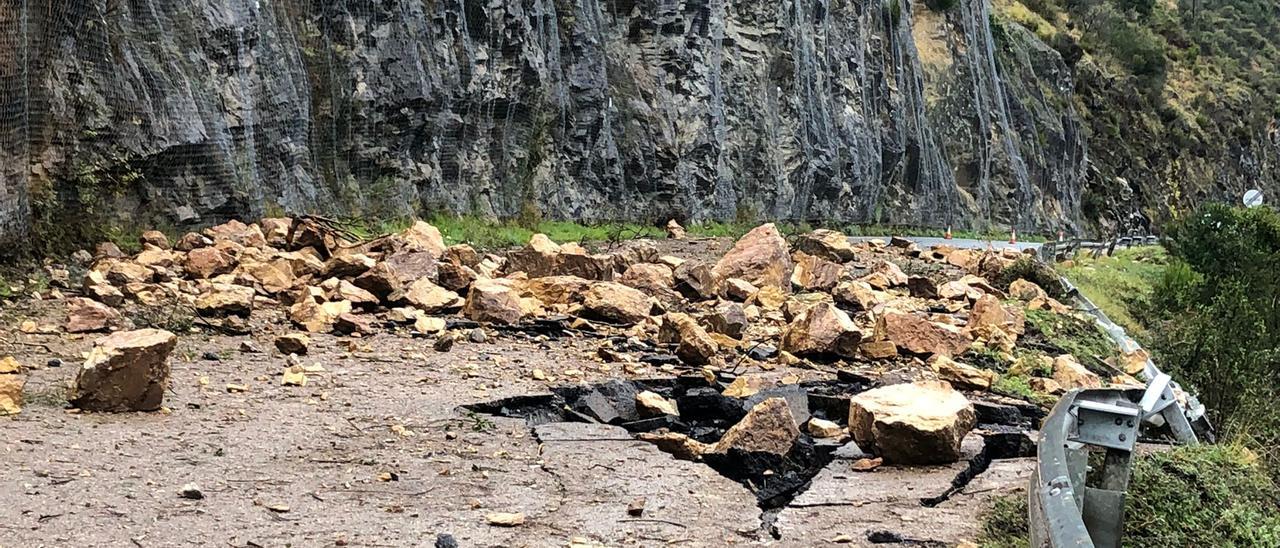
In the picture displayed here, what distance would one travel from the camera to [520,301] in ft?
34.6

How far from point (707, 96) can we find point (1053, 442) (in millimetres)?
24545

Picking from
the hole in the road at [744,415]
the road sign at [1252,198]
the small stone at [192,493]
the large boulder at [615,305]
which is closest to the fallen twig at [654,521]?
the hole in the road at [744,415]

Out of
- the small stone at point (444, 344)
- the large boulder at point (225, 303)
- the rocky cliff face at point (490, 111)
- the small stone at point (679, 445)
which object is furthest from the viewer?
the rocky cliff face at point (490, 111)

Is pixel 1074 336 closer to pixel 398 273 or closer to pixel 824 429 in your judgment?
pixel 824 429

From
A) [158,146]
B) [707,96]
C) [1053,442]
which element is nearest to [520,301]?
[158,146]

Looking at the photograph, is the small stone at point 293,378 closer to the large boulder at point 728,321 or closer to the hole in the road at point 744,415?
the hole in the road at point 744,415

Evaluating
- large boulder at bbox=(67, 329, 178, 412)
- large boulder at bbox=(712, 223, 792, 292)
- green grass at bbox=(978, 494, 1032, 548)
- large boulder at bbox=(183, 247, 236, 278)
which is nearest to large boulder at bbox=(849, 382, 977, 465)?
green grass at bbox=(978, 494, 1032, 548)

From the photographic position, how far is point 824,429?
22.8ft

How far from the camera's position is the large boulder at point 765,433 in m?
6.15

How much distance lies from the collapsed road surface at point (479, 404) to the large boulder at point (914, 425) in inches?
0.7

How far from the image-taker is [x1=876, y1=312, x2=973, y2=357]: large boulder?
9.64 m

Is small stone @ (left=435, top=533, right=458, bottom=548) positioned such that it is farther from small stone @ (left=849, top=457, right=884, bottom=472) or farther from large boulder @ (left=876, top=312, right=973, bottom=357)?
large boulder @ (left=876, top=312, right=973, bottom=357)

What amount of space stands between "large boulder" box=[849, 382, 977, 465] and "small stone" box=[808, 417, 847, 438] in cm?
→ 24

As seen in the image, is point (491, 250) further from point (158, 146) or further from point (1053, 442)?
point (1053, 442)
